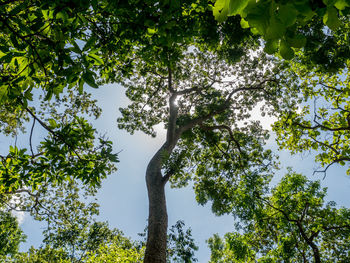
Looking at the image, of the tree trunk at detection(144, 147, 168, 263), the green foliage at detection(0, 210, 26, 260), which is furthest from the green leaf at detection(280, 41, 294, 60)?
the green foliage at detection(0, 210, 26, 260)

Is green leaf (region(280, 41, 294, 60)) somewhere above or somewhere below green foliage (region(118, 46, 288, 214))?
below

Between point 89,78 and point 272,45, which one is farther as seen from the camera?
point 89,78

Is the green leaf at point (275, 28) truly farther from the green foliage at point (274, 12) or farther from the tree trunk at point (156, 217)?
the tree trunk at point (156, 217)

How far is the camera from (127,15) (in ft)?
9.14

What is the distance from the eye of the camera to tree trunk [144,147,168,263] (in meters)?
4.53

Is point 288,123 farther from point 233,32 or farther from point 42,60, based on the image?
point 42,60

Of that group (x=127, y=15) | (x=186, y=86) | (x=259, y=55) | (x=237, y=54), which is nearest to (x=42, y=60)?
(x=127, y=15)

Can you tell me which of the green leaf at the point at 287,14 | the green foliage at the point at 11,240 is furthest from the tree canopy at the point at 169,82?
the green foliage at the point at 11,240

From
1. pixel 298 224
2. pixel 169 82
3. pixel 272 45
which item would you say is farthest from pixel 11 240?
pixel 272 45

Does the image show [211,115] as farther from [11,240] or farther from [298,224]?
[11,240]

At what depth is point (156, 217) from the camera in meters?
5.20

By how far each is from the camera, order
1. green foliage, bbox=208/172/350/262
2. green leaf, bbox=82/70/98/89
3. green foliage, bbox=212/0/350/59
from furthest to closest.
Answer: green foliage, bbox=208/172/350/262 < green leaf, bbox=82/70/98/89 < green foliage, bbox=212/0/350/59

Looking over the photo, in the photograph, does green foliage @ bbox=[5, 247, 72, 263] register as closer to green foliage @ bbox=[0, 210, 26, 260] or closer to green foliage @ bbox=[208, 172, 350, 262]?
green foliage @ bbox=[0, 210, 26, 260]

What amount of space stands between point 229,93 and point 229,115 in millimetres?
1192
